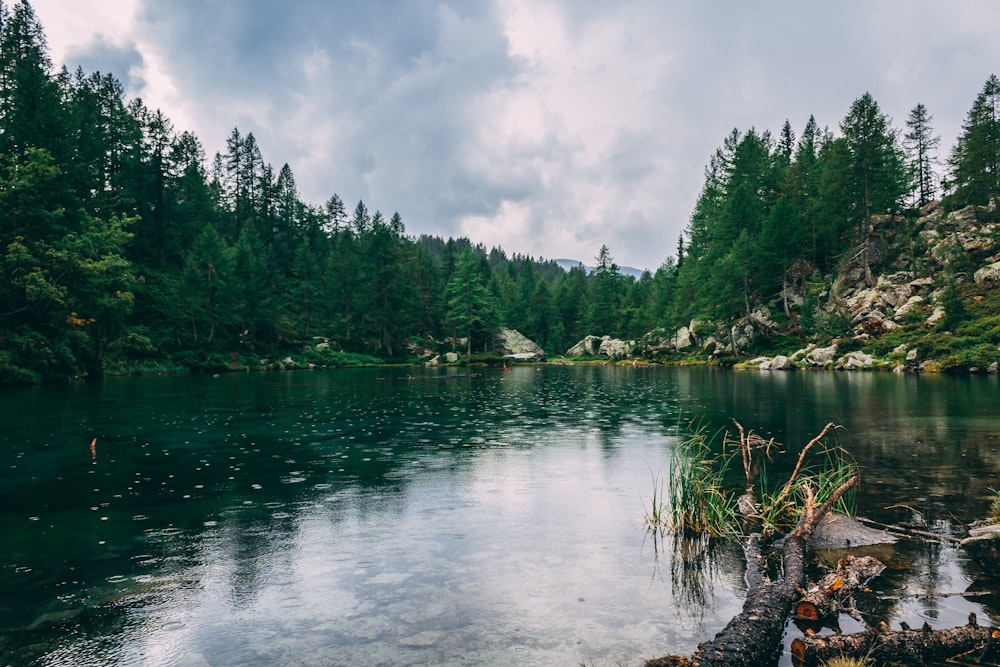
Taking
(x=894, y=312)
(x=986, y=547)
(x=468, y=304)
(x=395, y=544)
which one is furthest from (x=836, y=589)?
(x=468, y=304)

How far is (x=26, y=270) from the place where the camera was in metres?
45.1

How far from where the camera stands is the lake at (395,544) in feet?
21.0

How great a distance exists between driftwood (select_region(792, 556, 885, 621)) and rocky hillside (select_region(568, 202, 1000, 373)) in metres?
51.2

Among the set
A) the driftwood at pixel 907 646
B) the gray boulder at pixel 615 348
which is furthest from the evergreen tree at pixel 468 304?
the driftwood at pixel 907 646

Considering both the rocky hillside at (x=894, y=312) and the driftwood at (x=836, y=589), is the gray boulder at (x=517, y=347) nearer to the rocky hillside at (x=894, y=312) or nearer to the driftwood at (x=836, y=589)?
the rocky hillside at (x=894, y=312)

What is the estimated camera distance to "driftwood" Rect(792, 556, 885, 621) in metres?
6.45

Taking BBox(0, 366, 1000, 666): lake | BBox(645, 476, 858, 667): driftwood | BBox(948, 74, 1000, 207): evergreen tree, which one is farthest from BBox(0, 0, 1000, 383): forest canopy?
BBox(645, 476, 858, 667): driftwood

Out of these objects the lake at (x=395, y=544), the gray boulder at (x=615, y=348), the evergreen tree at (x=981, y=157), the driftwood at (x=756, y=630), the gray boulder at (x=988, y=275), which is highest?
the evergreen tree at (x=981, y=157)

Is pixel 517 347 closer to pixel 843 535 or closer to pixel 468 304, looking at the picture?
pixel 468 304

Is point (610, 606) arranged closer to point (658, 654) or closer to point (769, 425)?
point (658, 654)

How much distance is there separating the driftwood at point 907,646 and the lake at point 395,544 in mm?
971

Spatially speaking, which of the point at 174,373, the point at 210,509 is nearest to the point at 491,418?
the point at 210,509

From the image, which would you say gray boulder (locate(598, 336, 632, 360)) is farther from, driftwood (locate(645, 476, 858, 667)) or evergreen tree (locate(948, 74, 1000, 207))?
driftwood (locate(645, 476, 858, 667))

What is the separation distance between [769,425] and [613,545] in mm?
15776
